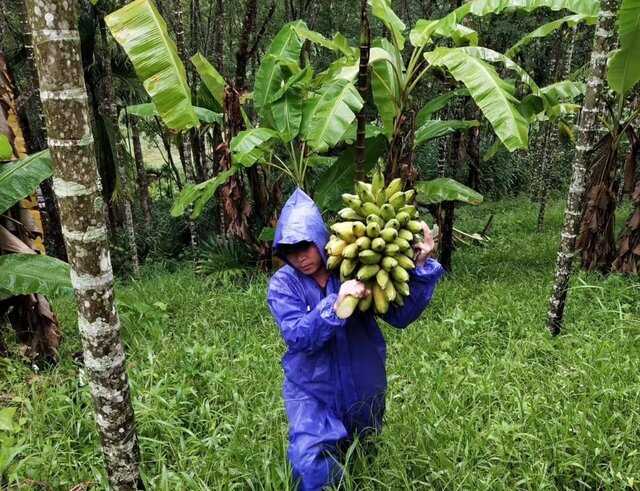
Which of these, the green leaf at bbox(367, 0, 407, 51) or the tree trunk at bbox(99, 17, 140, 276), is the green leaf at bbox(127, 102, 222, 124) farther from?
the green leaf at bbox(367, 0, 407, 51)

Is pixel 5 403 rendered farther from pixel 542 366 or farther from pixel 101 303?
pixel 542 366

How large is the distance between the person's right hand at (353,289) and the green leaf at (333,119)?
222 cm

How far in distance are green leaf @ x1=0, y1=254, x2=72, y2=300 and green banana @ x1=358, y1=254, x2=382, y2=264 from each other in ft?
7.48

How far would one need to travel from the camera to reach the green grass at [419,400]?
2551 mm

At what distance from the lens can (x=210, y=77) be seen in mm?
6289

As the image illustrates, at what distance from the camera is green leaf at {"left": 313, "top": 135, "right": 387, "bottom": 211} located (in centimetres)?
550

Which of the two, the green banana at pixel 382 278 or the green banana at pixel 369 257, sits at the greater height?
the green banana at pixel 369 257

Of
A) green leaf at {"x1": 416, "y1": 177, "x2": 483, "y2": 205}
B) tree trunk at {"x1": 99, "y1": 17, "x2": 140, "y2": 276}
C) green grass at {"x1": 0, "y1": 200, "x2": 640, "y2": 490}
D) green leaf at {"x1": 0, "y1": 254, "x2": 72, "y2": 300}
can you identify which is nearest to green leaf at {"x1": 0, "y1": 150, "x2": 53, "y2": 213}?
green leaf at {"x1": 0, "y1": 254, "x2": 72, "y2": 300}

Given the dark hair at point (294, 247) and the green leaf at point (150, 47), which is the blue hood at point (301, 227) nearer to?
the dark hair at point (294, 247)

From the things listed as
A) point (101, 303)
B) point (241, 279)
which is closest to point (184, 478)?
point (101, 303)

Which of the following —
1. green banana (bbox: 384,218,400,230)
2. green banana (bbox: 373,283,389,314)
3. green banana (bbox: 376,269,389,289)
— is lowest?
green banana (bbox: 373,283,389,314)

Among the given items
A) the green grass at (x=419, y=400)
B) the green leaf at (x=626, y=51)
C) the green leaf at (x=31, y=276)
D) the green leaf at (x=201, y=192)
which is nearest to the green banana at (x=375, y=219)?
the green grass at (x=419, y=400)

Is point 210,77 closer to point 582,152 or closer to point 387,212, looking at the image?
point 582,152

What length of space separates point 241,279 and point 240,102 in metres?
2.24
